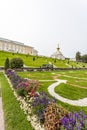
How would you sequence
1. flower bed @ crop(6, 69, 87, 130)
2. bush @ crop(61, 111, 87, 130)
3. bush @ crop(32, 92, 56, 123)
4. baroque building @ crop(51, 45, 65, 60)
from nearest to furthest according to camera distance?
bush @ crop(61, 111, 87, 130), flower bed @ crop(6, 69, 87, 130), bush @ crop(32, 92, 56, 123), baroque building @ crop(51, 45, 65, 60)

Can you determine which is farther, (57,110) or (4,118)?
(4,118)

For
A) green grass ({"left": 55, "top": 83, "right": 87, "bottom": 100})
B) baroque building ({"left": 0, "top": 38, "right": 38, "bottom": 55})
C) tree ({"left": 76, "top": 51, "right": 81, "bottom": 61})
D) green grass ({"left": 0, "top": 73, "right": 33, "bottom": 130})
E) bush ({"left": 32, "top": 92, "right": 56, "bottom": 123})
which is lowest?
green grass ({"left": 0, "top": 73, "right": 33, "bottom": 130})

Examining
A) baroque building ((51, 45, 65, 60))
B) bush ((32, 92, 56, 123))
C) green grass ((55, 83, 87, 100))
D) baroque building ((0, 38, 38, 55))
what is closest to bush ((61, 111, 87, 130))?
bush ((32, 92, 56, 123))

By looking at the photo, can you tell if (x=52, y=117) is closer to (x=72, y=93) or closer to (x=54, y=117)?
(x=54, y=117)

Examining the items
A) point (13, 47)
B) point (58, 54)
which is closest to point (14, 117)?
point (58, 54)

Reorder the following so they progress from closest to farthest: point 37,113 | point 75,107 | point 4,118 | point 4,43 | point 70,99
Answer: point 37,113 < point 4,118 < point 75,107 < point 70,99 < point 4,43

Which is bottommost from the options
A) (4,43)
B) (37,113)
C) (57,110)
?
(37,113)

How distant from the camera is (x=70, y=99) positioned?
A: 1744 cm

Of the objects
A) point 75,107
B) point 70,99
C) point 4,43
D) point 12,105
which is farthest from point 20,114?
point 4,43

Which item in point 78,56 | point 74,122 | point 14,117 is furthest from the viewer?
point 78,56

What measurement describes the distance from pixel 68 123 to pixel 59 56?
119398mm

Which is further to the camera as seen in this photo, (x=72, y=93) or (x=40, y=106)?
(x=72, y=93)

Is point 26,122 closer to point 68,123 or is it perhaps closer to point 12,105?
point 12,105

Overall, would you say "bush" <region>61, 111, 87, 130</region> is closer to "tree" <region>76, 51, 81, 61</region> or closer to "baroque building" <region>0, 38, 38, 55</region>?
"baroque building" <region>0, 38, 38, 55</region>
